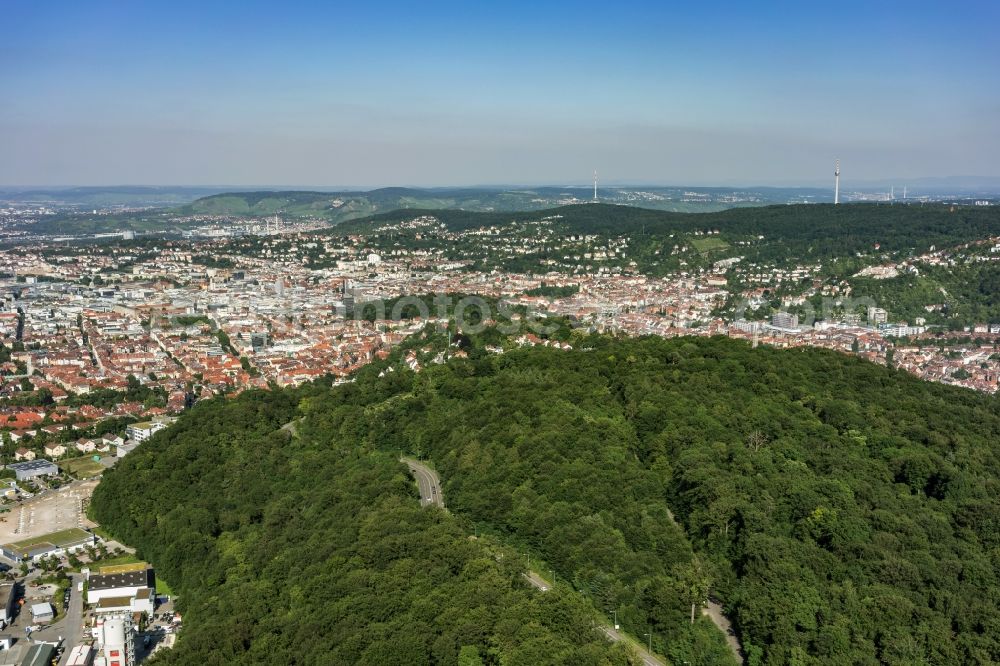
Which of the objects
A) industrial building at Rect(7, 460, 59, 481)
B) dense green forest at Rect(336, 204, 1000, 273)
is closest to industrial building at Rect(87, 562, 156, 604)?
industrial building at Rect(7, 460, 59, 481)

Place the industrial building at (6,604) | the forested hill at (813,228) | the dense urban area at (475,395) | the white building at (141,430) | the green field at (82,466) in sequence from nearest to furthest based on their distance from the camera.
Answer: the dense urban area at (475,395), the industrial building at (6,604), the green field at (82,466), the white building at (141,430), the forested hill at (813,228)

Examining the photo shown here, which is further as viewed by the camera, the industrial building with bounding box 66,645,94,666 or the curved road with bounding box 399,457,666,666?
the industrial building with bounding box 66,645,94,666

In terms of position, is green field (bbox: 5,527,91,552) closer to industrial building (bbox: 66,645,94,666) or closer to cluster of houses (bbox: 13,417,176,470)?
cluster of houses (bbox: 13,417,176,470)

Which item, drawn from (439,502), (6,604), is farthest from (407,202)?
(6,604)

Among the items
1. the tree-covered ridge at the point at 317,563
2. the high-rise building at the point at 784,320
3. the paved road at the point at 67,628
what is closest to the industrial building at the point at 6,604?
the paved road at the point at 67,628

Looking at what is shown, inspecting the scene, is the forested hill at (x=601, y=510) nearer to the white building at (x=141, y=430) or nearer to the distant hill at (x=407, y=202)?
the white building at (x=141, y=430)

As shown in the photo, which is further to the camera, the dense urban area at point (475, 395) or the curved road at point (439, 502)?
the dense urban area at point (475, 395)

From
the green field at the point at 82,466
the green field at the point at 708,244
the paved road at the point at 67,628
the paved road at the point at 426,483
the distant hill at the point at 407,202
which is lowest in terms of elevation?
the paved road at the point at 67,628

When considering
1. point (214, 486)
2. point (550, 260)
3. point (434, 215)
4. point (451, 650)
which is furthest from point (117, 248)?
point (451, 650)
